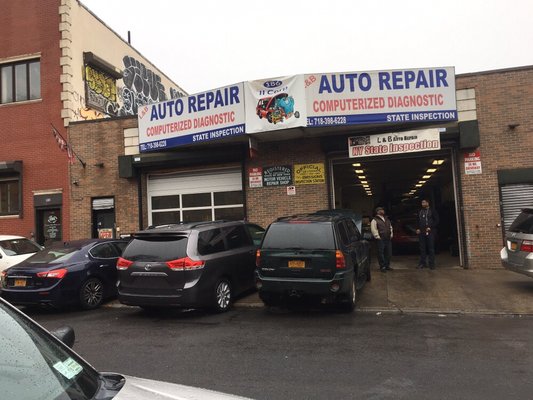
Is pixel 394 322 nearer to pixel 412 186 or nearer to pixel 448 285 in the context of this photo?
pixel 448 285

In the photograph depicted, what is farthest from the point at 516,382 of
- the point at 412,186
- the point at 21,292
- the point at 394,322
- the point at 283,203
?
the point at 412,186

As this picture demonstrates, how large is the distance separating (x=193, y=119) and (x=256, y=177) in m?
2.64

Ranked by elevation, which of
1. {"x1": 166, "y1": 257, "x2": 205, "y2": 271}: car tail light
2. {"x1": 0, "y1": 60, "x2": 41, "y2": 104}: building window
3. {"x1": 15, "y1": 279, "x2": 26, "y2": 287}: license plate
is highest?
{"x1": 0, "y1": 60, "x2": 41, "y2": 104}: building window

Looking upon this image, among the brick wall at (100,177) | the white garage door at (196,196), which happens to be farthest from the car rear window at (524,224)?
the brick wall at (100,177)

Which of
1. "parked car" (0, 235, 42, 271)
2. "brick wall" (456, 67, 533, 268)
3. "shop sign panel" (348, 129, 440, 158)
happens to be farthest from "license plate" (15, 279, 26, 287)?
"brick wall" (456, 67, 533, 268)

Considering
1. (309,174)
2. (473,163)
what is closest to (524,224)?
(473,163)

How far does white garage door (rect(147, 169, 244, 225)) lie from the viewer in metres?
15.3

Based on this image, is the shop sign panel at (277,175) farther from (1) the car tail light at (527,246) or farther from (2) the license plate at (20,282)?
(2) the license plate at (20,282)

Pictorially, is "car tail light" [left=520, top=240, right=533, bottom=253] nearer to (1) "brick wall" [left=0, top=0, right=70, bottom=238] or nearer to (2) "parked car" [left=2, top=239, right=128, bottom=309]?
(2) "parked car" [left=2, top=239, right=128, bottom=309]

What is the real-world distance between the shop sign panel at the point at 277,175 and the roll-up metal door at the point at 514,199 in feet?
19.9

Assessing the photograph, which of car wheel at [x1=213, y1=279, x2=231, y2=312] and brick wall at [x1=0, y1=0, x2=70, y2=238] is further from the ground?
brick wall at [x1=0, y1=0, x2=70, y2=238]

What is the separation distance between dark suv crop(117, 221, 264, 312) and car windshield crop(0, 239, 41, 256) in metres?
5.12

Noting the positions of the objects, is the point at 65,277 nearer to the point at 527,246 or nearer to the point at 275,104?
the point at 275,104

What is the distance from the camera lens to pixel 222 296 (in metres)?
8.88
